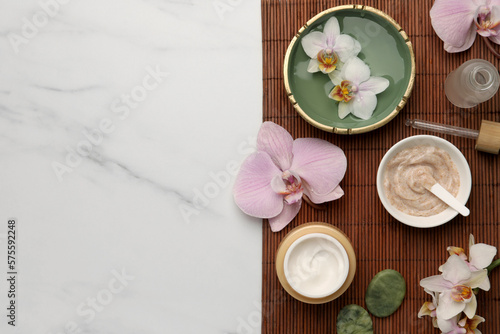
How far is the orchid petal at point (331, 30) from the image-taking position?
1.05 metres

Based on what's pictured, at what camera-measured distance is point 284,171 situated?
107cm

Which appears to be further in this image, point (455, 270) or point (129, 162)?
point (129, 162)

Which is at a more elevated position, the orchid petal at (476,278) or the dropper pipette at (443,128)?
the dropper pipette at (443,128)

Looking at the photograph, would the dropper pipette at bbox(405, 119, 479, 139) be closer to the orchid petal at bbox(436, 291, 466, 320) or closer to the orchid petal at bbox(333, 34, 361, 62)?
the orchid petal at bbox(333, 34, 361, 62)

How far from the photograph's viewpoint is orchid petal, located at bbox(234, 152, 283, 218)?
1.07 m

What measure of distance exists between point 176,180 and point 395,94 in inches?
20.1

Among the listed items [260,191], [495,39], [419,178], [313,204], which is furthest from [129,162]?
[495,39]

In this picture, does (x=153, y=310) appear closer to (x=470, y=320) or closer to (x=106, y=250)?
(x=106, y=250)

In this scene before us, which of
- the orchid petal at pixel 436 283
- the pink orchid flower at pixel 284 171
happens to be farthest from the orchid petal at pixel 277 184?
the orchid petal at pixel 436 283

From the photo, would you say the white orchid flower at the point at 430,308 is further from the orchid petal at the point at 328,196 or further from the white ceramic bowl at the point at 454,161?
the orchid petal at the point at 328,196

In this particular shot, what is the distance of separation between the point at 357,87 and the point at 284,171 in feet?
0.77

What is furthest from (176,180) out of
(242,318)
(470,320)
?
(470,320)

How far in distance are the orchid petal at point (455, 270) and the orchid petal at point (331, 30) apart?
1.65 feet

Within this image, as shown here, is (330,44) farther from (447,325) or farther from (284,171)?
(447,325)
